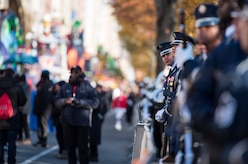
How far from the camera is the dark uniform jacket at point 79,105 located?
51.4 feet

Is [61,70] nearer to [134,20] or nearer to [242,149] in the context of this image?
[134,20]

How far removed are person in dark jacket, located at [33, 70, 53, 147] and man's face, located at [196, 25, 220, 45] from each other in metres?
15.9

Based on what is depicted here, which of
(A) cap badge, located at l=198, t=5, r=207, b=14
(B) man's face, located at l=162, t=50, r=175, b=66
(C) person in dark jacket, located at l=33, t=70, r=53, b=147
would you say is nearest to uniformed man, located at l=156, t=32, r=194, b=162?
(B) man's face, located at l=162, t=50, r=175, b=66

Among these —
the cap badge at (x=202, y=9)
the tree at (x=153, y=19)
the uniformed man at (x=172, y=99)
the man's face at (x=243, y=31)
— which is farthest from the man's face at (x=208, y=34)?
the uniformed man at (x=172, y=99)

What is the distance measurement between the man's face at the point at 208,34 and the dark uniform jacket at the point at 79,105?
8.48m

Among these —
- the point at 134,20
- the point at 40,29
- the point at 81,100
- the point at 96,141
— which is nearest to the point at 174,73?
the point at 81,100

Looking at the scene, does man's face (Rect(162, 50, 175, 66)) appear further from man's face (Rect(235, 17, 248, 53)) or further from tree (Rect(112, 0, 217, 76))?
man's face (Rect(235, 17, 248, 53))

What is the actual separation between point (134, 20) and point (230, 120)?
50.7 meters

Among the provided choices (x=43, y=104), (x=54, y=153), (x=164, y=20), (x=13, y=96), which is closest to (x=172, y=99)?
(x=13, y=96)

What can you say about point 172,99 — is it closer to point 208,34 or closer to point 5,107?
point 208,34

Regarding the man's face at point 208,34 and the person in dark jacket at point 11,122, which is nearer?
the man's face at point 208,34

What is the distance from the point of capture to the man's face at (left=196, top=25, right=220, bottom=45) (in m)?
7.19

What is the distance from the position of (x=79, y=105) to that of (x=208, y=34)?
8.65m

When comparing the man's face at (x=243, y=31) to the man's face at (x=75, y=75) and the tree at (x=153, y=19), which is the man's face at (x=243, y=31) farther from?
the man's face at (x=75, y=75)
